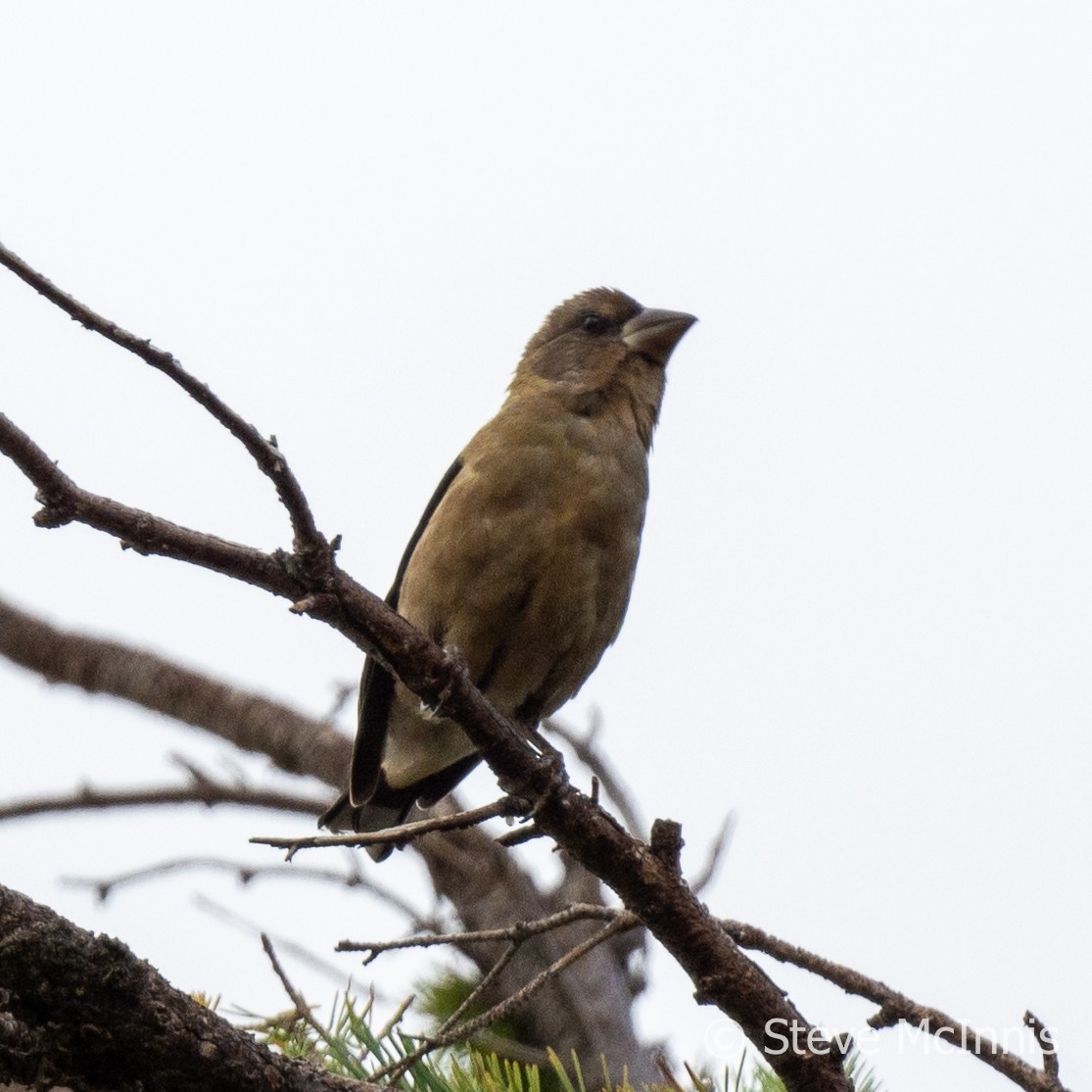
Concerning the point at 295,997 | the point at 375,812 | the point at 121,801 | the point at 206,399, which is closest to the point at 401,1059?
the point at 295,997

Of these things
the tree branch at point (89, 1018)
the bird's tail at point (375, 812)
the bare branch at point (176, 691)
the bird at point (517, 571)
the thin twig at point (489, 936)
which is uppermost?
the bare branch at point (176, 691)

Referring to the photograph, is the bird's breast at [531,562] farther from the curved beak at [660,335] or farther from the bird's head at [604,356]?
the curved beak at [660,335]

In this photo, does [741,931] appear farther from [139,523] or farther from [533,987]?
[139,523]

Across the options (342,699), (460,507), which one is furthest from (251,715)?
(460,507)

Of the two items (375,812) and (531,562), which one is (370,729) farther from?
(531,562)

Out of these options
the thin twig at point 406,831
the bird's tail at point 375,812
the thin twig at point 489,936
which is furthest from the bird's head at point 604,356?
the thin twig at point 489,936

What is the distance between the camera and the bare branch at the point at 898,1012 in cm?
278

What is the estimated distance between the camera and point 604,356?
5.80 meters

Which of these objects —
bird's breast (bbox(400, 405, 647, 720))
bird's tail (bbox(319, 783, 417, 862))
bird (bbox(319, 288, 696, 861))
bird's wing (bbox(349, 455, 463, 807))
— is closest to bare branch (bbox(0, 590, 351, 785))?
bird's tail (bbox(319, 783, 417, 862))

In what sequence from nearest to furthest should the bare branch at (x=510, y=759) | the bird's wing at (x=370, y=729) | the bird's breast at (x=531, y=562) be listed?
1. the bare branch at (x=510, y=759)
2. the bird's breast at (x=531, y=562)
3. the bird's wing at (x=370, y=729)

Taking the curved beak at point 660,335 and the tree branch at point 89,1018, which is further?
the curved beak at point 660,335

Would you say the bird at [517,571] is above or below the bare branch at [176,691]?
below

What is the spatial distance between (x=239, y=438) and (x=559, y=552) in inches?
88.6

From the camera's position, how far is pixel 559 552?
15.7 ft
